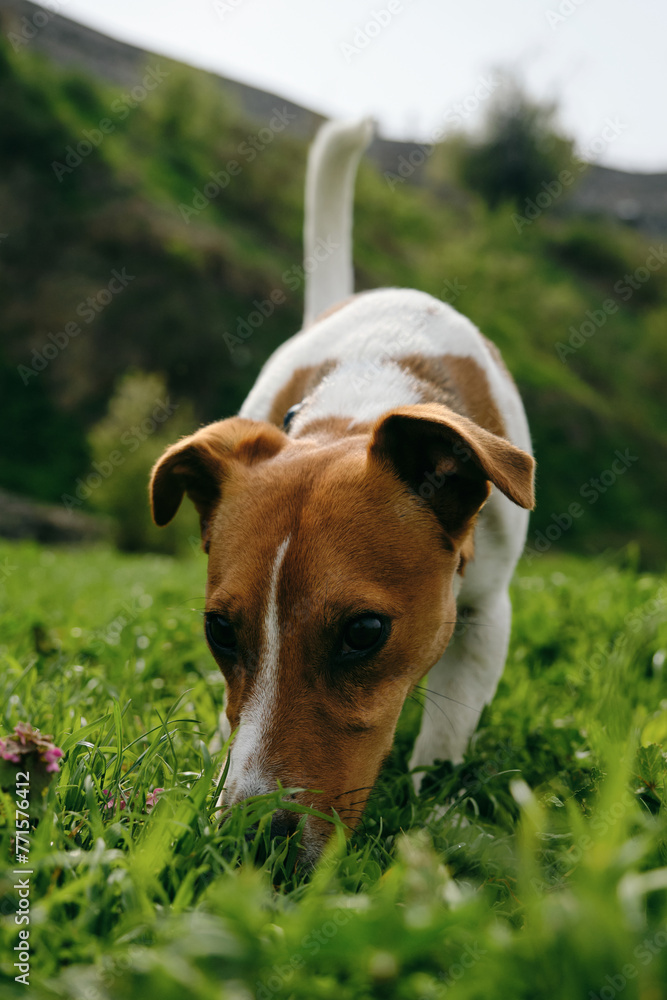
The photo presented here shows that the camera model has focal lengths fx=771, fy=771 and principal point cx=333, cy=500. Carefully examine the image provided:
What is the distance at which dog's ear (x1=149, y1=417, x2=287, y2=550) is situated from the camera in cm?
270

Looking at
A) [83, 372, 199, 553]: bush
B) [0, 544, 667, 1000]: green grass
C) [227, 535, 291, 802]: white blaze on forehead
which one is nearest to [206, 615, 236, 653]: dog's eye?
[227, 535, 291, 802]: white blaze on forehead

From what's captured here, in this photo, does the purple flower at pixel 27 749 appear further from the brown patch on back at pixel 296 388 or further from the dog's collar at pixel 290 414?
the brown patch on back at pixel 296 388

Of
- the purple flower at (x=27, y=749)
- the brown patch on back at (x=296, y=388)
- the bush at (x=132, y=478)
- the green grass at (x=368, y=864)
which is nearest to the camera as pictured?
the green grass at (x=368, y=864)

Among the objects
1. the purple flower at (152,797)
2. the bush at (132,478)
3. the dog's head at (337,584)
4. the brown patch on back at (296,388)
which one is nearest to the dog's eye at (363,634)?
the dog's head at (337,584)

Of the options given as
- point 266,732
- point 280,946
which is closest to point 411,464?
point 266,732

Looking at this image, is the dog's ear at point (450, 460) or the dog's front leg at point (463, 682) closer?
the dog's ear at point (450, 460)

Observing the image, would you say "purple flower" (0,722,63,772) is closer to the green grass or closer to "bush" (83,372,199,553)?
the green grass

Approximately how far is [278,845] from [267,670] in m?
0.47

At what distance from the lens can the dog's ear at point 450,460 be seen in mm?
2211

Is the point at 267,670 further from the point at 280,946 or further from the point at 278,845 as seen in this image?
the point at 280,946

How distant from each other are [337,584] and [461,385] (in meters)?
1.43

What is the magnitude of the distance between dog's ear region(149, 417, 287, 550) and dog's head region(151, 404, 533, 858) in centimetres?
2

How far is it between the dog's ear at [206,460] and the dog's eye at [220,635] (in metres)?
0.48

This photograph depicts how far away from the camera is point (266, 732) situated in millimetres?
2021
